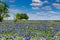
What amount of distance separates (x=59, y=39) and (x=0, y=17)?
49.9 metres

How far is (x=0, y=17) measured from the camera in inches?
2052

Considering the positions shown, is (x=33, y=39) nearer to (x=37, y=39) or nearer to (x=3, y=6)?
(x=37, y=39)

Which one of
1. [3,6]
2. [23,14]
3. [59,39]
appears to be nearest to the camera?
[59,39]

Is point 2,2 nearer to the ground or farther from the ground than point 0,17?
farther from the ground

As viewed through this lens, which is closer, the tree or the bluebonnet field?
the bluebonnet field

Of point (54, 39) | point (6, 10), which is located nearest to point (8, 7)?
point (6, 10)

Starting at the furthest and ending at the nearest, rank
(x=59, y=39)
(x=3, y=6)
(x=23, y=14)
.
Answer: (x=23, y=14) < (x=3, y=6) < (x=59, y=39)

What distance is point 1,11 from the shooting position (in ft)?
169

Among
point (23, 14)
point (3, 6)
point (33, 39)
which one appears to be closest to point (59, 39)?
point (33, 39)

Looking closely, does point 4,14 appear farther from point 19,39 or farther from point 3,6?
point 19,39

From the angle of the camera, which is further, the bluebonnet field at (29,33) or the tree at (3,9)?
the tree at (3,9)

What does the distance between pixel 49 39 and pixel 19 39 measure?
1.17ft

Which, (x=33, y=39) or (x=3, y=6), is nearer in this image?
(x=33, y=39)

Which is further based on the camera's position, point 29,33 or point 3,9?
point 3,9
